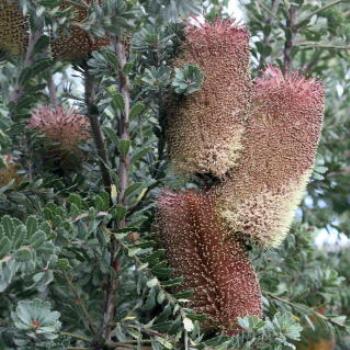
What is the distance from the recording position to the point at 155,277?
1.09 meters

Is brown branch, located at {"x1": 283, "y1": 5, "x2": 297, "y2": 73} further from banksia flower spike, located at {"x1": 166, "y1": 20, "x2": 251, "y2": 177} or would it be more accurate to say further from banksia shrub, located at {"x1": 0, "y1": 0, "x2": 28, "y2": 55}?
banksia shrub, located at {"x1": 0, "y1": 0, "x2": 28, "y2": 55}

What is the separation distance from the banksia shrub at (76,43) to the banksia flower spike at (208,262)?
0.27m

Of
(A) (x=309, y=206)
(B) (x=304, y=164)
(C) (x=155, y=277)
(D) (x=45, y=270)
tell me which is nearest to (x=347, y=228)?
(A) (x=309, y=206)

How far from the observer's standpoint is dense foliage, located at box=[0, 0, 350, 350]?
1023 millimetres

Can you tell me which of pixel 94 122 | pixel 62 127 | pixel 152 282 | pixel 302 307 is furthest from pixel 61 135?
pixel 302 307

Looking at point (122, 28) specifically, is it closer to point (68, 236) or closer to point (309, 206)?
point (68, 236)

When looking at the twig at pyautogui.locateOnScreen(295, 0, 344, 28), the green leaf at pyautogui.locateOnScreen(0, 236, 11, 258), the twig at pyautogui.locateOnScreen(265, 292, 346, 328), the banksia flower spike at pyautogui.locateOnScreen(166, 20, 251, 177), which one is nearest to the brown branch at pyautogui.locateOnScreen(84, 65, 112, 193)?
the banksia flower spike at pyautogui.locateOnScreen(166, 20, 251, 177)

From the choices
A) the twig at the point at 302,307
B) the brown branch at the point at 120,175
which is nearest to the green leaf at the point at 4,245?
the brown branch at the point at 120,175

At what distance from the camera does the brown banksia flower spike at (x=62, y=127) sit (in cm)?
132

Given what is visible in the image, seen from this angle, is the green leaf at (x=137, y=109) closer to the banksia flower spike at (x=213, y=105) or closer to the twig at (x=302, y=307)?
the banksia flower spike at (x=213, y=105)

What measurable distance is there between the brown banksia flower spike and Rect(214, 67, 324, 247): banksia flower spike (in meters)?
0.31

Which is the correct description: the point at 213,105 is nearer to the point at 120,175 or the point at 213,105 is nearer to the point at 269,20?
the point at 120,175

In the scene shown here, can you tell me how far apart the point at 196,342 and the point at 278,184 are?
10.2 inches

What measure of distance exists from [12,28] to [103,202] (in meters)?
0.31
